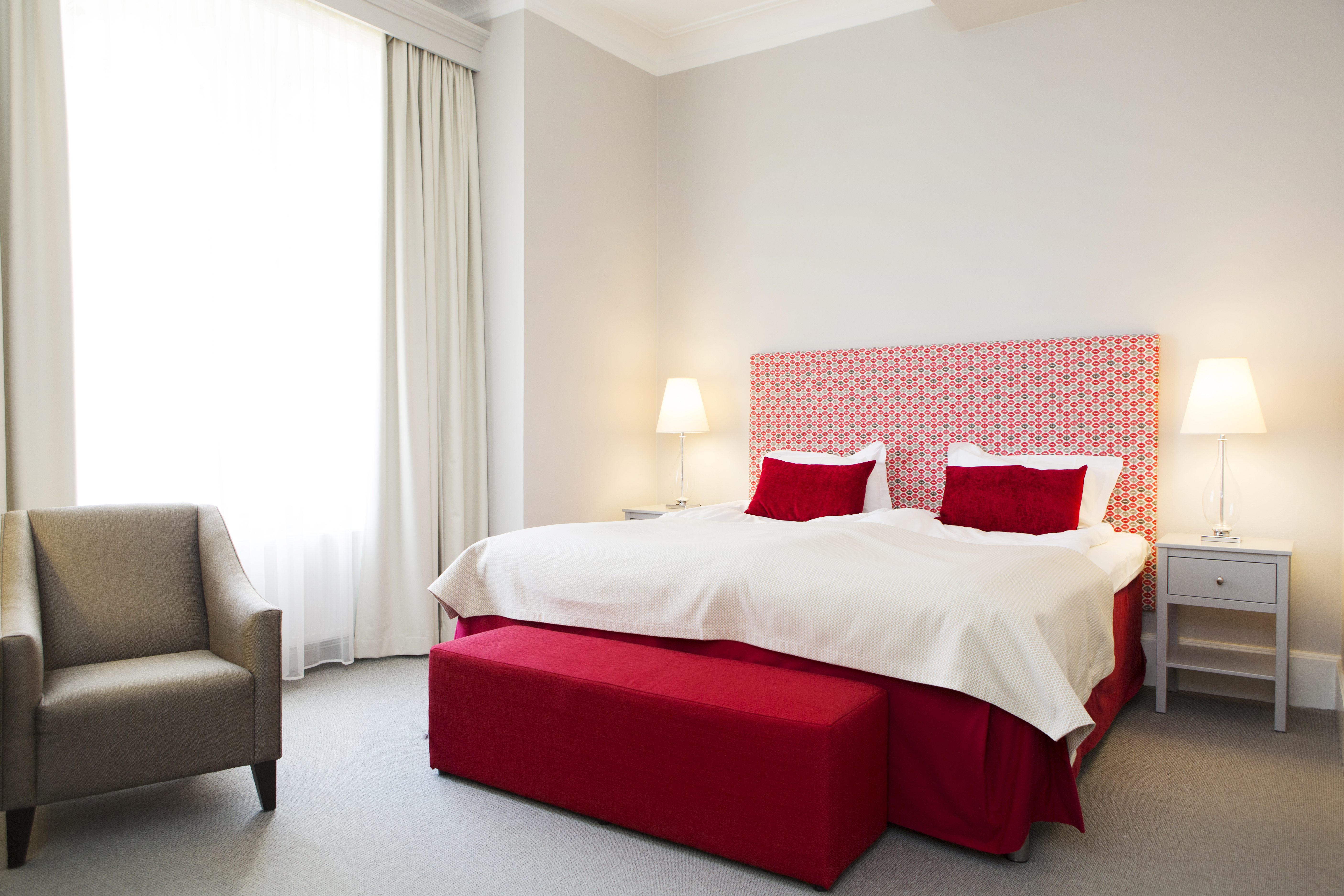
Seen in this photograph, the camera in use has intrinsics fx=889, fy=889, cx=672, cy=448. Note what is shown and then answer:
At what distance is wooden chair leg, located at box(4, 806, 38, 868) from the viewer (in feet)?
7.04

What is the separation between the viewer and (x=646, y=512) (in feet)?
15.3

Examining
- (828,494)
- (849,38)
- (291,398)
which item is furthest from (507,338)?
(849,38)

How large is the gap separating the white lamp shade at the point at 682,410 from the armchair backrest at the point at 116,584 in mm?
2433

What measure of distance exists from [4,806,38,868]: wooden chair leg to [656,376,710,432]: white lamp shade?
3.16 meters

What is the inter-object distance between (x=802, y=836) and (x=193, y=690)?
5.30ft

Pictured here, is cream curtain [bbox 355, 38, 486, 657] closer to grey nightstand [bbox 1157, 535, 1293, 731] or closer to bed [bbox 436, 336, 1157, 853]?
bed [bbox 436, 336, 1157, 853]

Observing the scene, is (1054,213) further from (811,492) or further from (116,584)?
(116,584)

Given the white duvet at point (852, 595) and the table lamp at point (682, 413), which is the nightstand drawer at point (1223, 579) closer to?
the white duvet at point (852, 595)

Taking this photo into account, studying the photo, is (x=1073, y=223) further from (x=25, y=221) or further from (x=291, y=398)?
(x=25, y=221)

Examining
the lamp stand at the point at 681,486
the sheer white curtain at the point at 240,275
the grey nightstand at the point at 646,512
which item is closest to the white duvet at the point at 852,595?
the sheer white curtain at the point at 240,275

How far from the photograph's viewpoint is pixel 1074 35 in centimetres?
390

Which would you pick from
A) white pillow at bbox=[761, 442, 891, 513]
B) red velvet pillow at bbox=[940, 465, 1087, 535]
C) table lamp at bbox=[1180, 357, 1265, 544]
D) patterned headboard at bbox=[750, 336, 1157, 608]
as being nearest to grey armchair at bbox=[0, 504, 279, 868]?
white pillow at bbox=[761, 442, 891, 513]

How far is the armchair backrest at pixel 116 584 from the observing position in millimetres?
2629

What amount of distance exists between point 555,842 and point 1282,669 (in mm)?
2639
